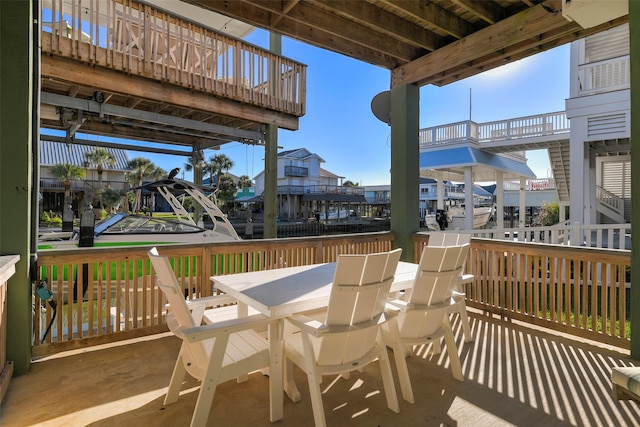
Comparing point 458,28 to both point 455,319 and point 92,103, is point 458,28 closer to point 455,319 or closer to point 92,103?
point 455,319

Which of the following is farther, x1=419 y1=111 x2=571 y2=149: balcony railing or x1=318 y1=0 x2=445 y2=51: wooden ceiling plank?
x1=419 y1=111 x2=571 y2=149: balcony railing

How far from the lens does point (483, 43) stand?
373 centimetres

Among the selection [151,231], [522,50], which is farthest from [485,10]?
[151,231]

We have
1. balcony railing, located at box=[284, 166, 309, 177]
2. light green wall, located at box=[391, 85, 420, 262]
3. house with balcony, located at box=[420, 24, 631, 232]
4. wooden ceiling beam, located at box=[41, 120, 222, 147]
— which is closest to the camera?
light green wall, located at box=[391, 85, 420, 262]

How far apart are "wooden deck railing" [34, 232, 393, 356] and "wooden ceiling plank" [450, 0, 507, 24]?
9.09 ft

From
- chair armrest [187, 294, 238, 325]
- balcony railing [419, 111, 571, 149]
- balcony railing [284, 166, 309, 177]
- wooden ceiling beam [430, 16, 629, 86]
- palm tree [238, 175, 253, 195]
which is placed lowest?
chair armrest [187, 294, 238, 325]

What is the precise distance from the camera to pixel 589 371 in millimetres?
2496

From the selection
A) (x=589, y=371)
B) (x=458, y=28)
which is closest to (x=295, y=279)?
(x=589, y=371)

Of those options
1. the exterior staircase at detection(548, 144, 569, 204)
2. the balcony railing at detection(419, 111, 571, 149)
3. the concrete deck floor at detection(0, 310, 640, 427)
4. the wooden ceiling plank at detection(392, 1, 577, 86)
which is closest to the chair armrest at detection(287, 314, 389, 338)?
the concrete deck floor at detection(0, 310, 640, 427)

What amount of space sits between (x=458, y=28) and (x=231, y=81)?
3.56 meters

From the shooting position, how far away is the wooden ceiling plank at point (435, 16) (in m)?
3.27

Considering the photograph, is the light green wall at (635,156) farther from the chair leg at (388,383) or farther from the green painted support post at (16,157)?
the green painted support post at (16,157)

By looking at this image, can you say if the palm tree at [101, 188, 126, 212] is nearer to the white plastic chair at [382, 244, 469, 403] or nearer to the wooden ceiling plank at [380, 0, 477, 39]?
the wooden ceiling plank at [380, 0, 477, 39]

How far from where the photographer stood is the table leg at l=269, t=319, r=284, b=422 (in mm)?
1878
